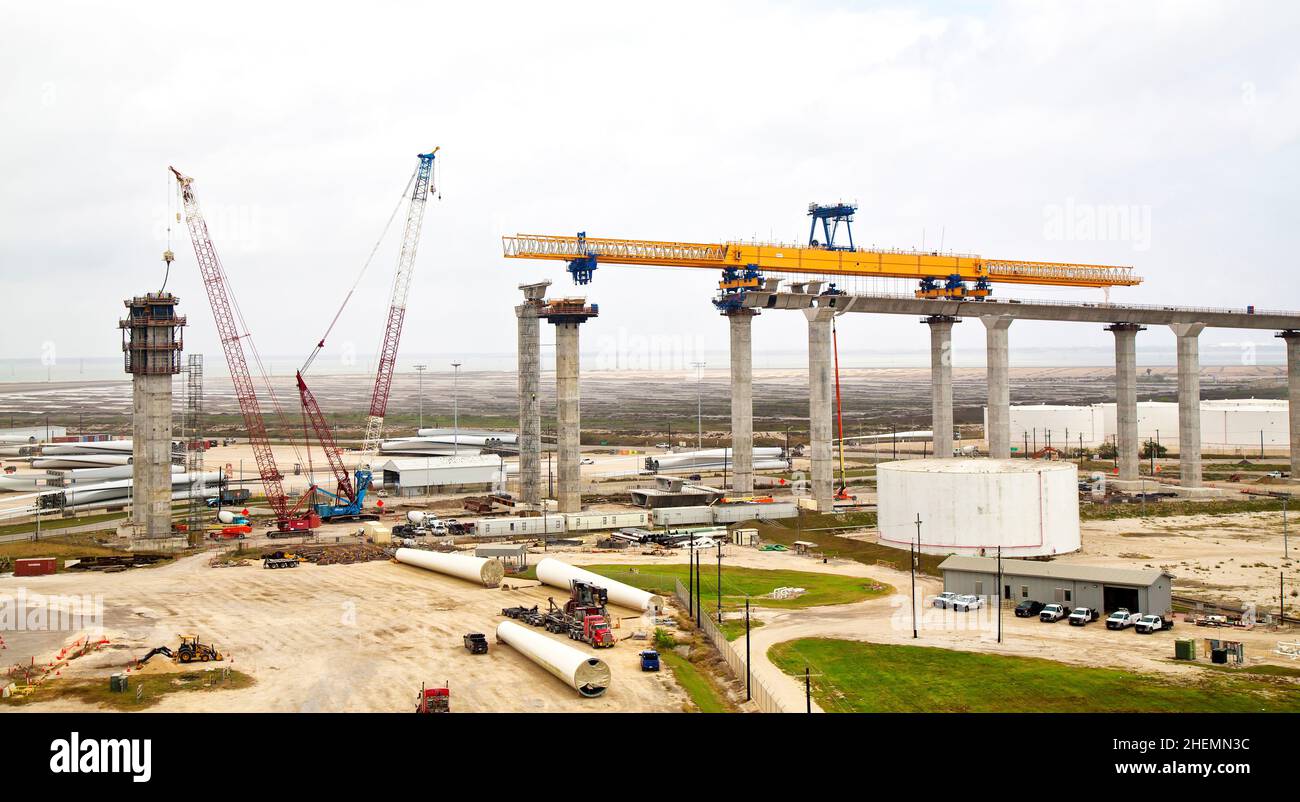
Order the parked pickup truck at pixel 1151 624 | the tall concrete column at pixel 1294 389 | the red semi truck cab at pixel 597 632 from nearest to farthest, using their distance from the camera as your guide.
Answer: the red semi truck cab at pixel 597 632
the parked pickup truck at pixel 1151 624
the tall concrete column at pixel 1294 389

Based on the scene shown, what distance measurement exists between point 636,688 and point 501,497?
81.9 metres

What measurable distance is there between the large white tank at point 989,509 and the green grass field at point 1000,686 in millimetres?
32901

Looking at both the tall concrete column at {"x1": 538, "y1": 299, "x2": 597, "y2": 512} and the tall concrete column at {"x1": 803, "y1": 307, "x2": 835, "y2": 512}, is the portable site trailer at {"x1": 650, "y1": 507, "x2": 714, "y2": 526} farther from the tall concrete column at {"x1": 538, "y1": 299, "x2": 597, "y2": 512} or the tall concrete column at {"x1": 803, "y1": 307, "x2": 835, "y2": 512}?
the tall concrete column at {"x1": 803, "y1": 307, "x2": 835, "y2": 512}

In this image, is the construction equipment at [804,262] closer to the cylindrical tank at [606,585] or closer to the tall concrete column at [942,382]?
the tall concrete column at [942,382]

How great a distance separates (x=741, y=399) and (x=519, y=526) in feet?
107

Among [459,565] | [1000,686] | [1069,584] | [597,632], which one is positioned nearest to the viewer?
[1000,686]

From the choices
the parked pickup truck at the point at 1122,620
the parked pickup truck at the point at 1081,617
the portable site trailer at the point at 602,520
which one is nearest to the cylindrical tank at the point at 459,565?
the portable site trailer at the point at 602,520

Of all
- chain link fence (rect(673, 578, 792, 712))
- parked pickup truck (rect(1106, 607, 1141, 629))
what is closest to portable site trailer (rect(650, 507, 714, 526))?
chain link fence (rect(673, 578, 792, 712))

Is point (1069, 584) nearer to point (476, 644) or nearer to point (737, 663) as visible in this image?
point (737, 663)

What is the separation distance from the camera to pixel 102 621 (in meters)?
63.4

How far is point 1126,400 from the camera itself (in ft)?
462

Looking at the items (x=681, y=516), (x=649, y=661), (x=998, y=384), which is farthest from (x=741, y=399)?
(x=649, y=661)

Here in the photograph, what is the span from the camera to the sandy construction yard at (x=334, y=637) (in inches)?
1839
